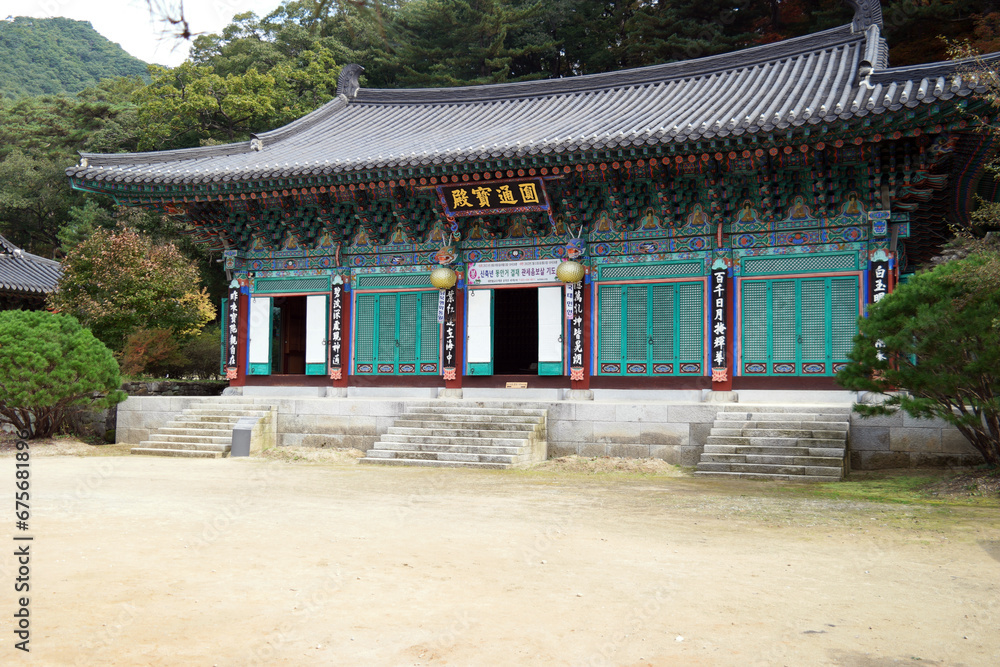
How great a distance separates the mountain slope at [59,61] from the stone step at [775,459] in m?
51.6

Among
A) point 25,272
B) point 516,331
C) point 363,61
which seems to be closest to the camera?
point 516,331

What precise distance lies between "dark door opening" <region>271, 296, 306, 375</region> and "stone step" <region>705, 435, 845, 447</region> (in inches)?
405

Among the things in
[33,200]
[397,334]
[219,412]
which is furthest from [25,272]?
[397,334]

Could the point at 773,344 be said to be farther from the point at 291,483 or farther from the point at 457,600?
the point at 457,600

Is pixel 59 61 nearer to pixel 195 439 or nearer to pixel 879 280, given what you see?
pixel 195 439

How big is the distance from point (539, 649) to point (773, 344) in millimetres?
10529

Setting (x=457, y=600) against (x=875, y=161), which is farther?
(x=875, y=161)

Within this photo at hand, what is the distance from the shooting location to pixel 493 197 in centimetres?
1416

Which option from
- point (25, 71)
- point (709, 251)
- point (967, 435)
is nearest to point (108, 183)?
point (709, 251)

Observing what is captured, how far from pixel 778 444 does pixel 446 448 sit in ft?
16.2

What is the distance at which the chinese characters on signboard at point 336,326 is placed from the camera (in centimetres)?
1585

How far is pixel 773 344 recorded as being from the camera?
1331cm

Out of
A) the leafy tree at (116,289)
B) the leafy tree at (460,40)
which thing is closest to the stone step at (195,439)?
the leafy tree at (116,289)

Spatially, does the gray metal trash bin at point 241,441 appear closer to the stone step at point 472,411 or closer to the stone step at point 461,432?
the stone step at point 461,432
